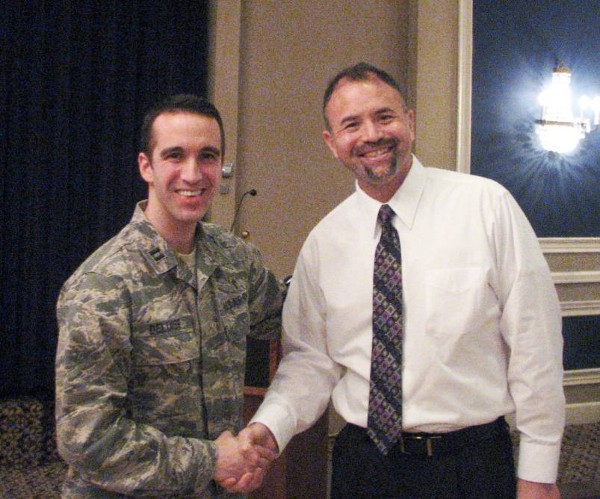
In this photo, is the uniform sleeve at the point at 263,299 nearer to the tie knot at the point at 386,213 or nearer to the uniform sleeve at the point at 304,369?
the uniform sleeve at the point at 304,369

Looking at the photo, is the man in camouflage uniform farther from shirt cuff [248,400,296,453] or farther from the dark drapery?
the dark drapery

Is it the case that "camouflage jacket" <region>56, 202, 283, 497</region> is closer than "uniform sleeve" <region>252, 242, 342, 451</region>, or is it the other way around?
"camouflage jacket" <region>56, 202, 283, 497</region>

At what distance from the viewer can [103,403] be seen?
131 centimetres

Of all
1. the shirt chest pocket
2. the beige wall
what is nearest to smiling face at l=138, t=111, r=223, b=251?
the shirt chest pocket

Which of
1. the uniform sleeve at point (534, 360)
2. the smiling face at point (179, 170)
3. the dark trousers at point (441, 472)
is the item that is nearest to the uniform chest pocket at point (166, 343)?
the smiling face at point (179, 170)

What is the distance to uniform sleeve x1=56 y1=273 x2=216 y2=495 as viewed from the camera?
4.29 feet

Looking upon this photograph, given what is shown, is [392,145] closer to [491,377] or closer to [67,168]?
[491,377]

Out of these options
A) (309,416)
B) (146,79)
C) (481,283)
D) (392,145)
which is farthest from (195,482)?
(146,79)

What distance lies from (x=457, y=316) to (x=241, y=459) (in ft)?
1.93

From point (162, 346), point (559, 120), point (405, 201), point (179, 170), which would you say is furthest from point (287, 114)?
point (162, 346)

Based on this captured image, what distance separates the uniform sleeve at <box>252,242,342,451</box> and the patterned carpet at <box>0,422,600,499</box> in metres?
1.98

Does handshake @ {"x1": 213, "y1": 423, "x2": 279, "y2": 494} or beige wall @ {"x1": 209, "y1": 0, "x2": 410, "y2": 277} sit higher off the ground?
beige wall @ {"x1": 209, "y1": 0, "x2": 410, "y2": 277}

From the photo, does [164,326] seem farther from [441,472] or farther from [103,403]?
[441,472]

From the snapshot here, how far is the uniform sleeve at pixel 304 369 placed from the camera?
1729 mm
